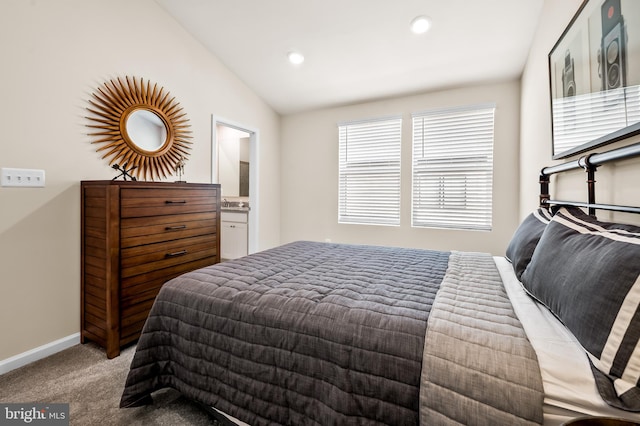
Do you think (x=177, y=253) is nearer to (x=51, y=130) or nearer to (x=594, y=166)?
(x=51, y=130)

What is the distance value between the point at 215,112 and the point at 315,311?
3031 mm

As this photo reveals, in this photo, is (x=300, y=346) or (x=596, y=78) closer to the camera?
(x=300, y=346)

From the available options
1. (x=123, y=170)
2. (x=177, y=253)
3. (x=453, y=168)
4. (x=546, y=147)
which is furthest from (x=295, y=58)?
(x=546, y=147)

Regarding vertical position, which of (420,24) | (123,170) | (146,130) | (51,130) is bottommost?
(123,170)

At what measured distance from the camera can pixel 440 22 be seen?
8.30 ft

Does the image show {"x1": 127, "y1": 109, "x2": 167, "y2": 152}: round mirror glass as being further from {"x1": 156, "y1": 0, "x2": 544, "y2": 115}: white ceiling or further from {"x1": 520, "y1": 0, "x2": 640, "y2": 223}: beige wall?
Result: {"x1": 520, "y1": 0, "x2": 640, "y2": 223}: beige wall

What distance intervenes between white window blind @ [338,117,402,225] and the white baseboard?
3.08 metres

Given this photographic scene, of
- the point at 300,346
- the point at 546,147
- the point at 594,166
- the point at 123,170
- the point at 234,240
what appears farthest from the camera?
the point at 234,240

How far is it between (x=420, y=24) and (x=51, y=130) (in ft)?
10.1

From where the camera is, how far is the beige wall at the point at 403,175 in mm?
3191

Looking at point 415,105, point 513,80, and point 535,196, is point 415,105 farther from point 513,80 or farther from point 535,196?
point 535,196

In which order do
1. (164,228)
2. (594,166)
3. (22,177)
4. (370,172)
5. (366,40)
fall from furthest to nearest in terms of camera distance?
(370,172) → (366,40) → (164,228) → (22,177) → (594,166)

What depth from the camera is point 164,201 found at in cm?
230

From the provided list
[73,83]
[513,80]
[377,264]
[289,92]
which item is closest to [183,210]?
[73,83]
